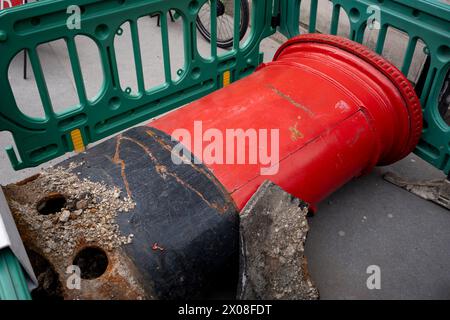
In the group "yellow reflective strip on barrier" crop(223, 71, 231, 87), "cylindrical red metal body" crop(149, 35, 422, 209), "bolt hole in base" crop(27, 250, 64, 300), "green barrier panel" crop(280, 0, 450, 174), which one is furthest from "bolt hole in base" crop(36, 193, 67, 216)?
"green barrier panel" crop(280, 0, 450, 174)

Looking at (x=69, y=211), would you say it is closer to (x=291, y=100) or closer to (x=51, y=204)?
(x=51, y=204)

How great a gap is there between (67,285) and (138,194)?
43 centimetres

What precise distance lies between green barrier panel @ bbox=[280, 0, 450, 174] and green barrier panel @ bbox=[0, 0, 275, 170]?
0.74 metres

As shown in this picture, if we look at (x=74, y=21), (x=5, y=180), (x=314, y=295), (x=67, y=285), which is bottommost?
(x=5, y=180)

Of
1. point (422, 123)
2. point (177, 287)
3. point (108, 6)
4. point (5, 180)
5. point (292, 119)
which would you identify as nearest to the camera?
point (177, 287)

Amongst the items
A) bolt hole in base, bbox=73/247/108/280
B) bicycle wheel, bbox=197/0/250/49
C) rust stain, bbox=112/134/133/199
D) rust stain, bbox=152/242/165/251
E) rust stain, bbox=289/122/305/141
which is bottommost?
bicycle wheel, bbox=197/0/250/49

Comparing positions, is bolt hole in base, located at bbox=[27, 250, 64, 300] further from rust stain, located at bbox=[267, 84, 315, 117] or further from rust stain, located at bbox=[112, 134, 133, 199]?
rust stain, located at bbox=[267, 84, 315, 117]

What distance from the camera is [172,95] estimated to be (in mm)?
2744

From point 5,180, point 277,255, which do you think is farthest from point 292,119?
point 5,180

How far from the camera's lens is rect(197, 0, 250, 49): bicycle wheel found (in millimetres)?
4367

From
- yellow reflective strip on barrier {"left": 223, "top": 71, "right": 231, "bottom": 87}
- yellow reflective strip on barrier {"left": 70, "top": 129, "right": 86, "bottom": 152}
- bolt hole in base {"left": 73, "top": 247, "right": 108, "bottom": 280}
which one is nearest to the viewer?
bolt hole in base {"left": 73, "top": 247, "right": 108, "bottom": 280}

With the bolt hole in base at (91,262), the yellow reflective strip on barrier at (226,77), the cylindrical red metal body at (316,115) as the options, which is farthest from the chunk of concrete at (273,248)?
the yellow reflective strip on barrier at (226,77)

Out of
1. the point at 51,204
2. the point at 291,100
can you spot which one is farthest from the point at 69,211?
the point at 291,100

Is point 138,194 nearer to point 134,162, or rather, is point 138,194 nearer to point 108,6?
point 134,162
